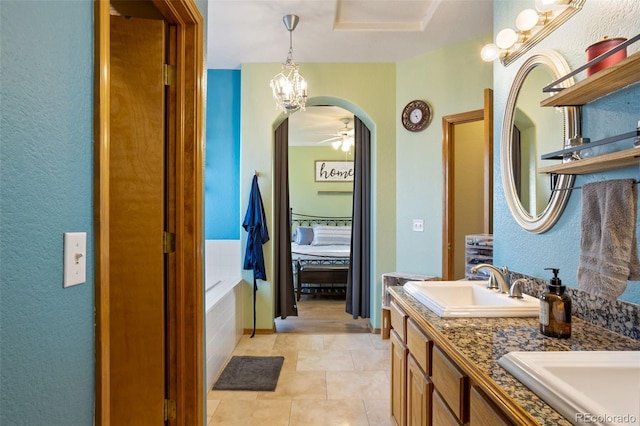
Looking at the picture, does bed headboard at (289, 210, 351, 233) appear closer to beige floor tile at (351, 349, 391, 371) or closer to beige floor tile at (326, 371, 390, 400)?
beige floor tile at (351, 349, 391, 371)

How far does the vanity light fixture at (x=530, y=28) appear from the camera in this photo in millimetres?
1465

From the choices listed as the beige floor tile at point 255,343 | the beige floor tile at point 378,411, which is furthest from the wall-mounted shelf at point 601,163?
the beige floor tile at point 255,343

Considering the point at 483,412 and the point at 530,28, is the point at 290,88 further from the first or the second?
the point at 483,412

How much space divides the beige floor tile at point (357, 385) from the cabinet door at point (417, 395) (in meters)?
0.98

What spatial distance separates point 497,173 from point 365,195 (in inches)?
84.3

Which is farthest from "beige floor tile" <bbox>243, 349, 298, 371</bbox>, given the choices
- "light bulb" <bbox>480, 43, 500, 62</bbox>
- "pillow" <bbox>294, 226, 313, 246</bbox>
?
"pillow" <bbox>294, 226, 313, 246</bbox>

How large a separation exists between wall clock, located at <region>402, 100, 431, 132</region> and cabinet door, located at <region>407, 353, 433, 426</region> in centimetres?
259

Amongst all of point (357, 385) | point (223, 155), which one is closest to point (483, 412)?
point (357, 385)

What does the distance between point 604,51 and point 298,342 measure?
3.26 metres

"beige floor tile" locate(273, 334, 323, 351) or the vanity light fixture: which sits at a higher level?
the vanity light fixture

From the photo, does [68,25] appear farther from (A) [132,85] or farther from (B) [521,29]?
(B) [521,29]

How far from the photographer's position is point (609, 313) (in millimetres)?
1201

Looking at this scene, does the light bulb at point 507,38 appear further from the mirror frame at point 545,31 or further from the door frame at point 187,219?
the door frame at point 187,219

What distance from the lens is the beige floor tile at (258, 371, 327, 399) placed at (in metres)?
2.57
